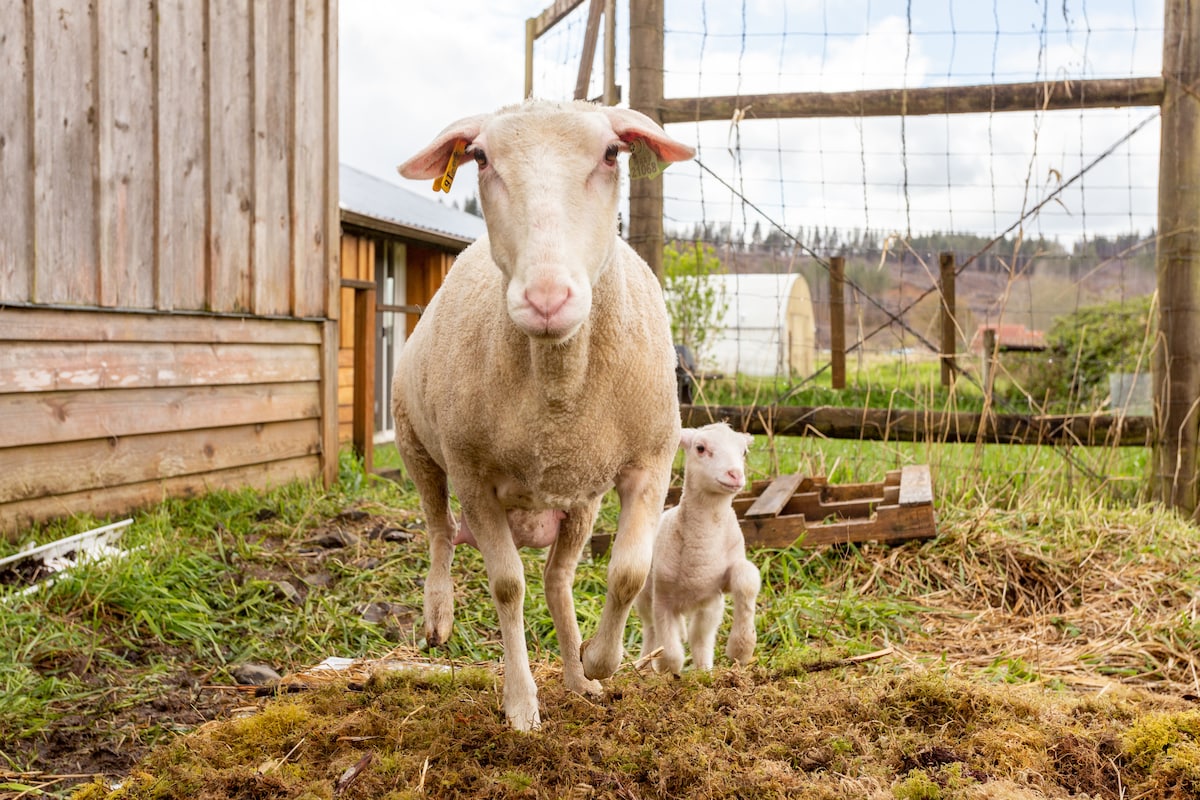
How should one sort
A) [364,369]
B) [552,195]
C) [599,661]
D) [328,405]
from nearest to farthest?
[552,195] < [599,661] < [328,405] < [364,369]

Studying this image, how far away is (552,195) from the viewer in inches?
82.2

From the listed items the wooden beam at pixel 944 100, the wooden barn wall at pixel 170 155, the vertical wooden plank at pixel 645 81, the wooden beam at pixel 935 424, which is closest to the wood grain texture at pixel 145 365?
the wooden barn wall at pixel 170 155

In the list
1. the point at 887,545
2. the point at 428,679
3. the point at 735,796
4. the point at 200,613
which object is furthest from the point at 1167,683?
the point at 200,613

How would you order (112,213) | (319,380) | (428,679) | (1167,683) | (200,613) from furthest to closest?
1. (319,380)
2. (112,213)
3. (200,613)
4. (1167,683)
5. (428,679)

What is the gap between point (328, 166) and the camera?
24.0 ft

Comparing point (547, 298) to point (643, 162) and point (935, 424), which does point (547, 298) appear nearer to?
point (643, 162)

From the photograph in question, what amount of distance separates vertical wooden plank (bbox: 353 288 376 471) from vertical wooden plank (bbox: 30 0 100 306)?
Result: 86.9 inches

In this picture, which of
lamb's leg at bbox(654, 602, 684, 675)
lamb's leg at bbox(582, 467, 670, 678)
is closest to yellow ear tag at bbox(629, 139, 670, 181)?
lamb's leg at bbox(582, 467, 670, 678)

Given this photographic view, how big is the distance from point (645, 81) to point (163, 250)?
10.5 feet

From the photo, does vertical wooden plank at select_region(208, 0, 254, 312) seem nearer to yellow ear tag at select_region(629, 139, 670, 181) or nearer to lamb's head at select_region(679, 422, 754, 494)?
lamb's head at select_region(679, 422, 754, 494)

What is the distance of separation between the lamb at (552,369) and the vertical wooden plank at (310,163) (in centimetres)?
429

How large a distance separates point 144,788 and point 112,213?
403 cm

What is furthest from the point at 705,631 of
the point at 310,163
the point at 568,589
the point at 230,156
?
the point at 310,163

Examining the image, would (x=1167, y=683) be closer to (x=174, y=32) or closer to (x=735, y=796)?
(x=735, y=796)
